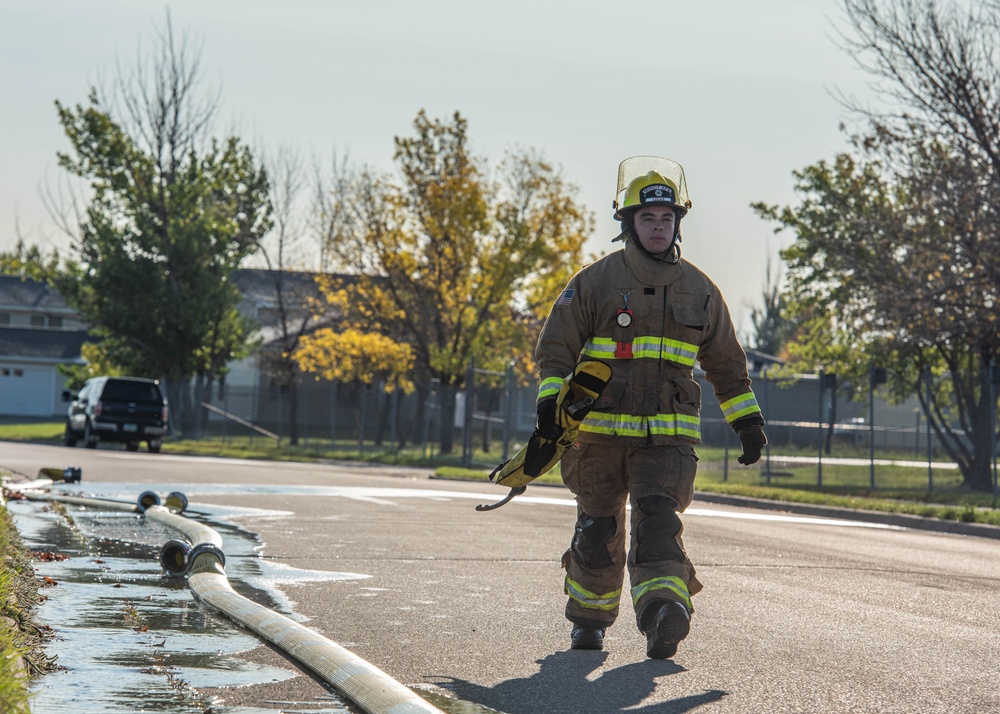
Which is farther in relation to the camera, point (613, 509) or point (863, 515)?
point (863, 515)

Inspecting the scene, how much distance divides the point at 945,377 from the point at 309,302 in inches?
918

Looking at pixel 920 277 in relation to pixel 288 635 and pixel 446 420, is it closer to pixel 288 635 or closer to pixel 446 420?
pixel 446 420

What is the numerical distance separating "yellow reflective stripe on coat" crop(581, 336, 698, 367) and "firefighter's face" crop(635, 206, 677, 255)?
0.41 meters

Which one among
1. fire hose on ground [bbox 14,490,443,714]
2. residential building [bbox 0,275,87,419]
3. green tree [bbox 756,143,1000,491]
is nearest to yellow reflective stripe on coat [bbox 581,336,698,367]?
fire hose on ground [bbox 14,490,443,714]

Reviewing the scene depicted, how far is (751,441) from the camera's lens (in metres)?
5.96

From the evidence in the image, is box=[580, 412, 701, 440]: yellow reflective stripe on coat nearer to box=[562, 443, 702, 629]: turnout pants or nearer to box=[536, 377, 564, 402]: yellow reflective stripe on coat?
box=[562, 443, 702, 629]: turnout pants

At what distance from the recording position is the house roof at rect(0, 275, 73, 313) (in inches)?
2744

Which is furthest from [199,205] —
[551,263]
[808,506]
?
[808,506]

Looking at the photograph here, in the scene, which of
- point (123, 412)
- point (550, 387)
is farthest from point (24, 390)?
point (550, 387)

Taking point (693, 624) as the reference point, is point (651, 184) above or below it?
above

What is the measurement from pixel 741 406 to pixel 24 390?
6374cm

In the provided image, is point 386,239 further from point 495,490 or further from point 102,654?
point 102,654

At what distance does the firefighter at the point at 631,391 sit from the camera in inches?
225

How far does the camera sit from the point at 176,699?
4418mm
